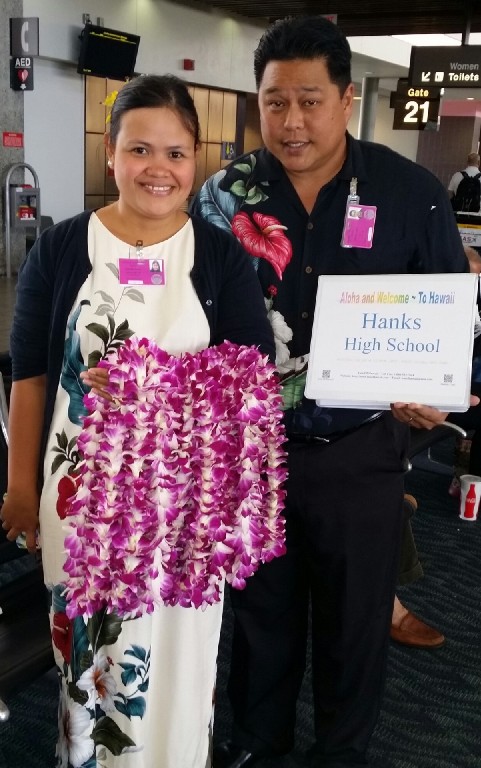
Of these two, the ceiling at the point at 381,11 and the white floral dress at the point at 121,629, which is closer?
the white floral dress at the point at 121,629

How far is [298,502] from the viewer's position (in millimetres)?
1873

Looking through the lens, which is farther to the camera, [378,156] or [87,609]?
[378,156]

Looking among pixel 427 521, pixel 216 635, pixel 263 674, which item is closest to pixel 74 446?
pixel 216 635

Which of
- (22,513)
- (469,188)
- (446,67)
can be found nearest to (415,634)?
(22,513)

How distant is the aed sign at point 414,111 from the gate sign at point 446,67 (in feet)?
8.90

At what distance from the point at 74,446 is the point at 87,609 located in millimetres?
301

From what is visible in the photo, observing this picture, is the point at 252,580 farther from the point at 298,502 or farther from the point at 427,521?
the point at 427,521

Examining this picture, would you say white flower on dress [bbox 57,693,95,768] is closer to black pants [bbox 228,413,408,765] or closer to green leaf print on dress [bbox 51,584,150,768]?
green leaf print on dress [bbox 51,584,150,768]

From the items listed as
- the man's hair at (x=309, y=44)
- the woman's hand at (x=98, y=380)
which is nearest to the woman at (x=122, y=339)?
the woman's hand at (x=98, y=380)

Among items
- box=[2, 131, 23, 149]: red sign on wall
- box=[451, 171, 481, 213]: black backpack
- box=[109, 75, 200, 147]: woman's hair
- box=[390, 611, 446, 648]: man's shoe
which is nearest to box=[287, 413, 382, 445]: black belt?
box=[109, 75, 200, 147]: woman's hair

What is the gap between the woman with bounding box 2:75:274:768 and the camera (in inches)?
57.8

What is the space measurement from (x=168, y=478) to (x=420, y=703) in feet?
5.53

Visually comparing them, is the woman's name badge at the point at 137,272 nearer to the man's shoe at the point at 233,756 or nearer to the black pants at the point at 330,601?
the black pants at the point at 330,601

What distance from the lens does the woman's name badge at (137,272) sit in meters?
1.48
